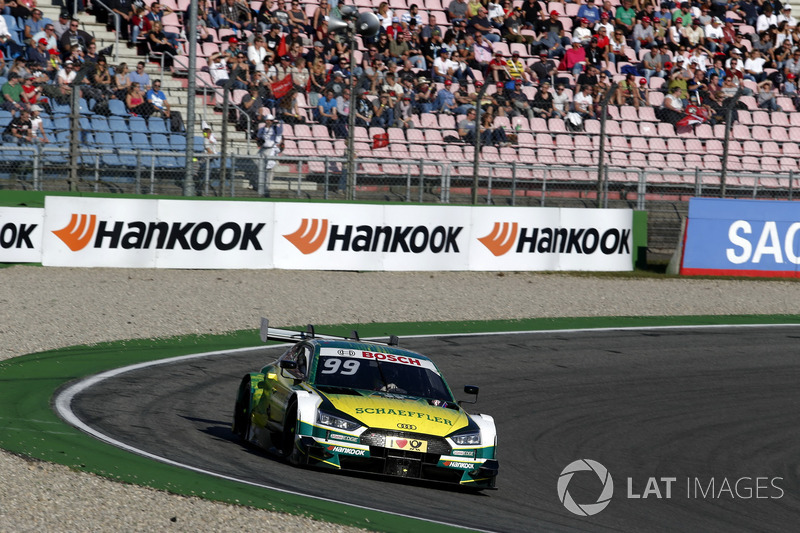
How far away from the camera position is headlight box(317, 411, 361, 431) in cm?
870

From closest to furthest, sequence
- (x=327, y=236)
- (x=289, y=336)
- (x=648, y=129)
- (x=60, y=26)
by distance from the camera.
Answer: (x=289, y=336) < (x=327, y=236) < (x=60, y=26) < (x=648, y=129)

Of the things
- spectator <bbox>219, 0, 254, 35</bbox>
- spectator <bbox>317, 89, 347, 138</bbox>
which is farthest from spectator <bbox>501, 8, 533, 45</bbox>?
spectator <bbox>317, 89, 347, 138</bbox>

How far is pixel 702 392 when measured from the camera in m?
13.7

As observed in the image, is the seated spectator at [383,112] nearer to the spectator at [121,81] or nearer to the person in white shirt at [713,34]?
the spectator at [121,81]

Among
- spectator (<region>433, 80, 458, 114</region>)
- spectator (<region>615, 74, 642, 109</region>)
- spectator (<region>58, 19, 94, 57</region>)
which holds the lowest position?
spectator (<region>433, 80, 458, 114</region>)

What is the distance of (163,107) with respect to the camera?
21.3 meters

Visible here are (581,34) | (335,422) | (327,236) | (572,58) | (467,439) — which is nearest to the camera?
(335,422)

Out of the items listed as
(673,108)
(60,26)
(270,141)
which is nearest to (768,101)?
(673,108)

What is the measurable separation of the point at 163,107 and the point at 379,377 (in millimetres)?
12911

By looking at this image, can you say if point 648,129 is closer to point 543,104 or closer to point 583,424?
point 543,104

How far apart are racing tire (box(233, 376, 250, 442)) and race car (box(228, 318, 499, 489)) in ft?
0.05

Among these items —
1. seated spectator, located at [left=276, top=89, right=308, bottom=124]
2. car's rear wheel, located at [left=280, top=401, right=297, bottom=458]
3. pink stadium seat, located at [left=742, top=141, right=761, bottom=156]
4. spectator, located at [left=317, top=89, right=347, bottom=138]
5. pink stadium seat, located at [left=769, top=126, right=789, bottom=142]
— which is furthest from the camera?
pink stadium seat, located at [left=769, top=126, right=789, bottom=142]

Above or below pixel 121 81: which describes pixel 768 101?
above

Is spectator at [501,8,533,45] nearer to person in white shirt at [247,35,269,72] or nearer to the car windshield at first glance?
person in white shirt at [247,35,269,72]
